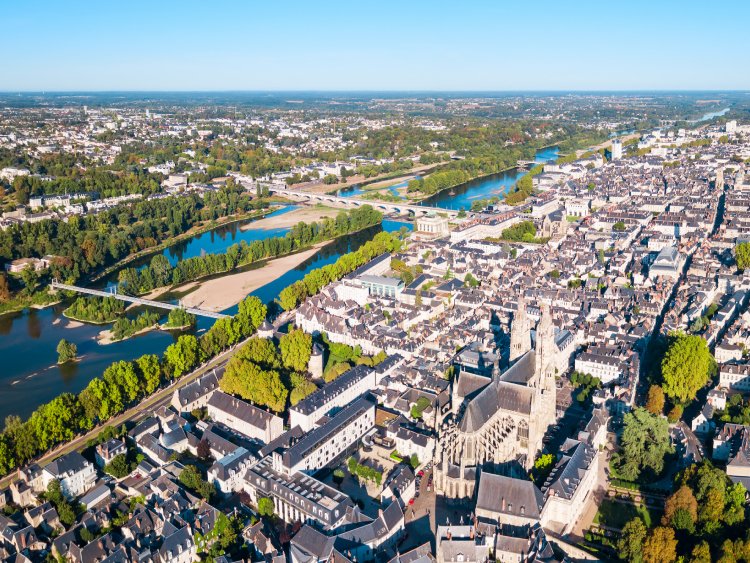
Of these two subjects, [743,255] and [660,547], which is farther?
[743,255]

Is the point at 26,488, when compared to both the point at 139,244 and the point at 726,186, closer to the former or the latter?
the point at 139,244

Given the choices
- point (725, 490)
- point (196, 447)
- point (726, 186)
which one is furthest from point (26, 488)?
point (726, 186)

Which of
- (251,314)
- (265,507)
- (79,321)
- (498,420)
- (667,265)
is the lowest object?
(79,321)

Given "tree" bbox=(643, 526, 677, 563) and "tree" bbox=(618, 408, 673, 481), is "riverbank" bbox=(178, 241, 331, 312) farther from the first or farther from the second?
"tree" bbox=(643, 526, 677, 563)

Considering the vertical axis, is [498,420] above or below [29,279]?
above

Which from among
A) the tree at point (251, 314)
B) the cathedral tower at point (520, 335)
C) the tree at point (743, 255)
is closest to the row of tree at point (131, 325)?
the tree at point (251, 314)

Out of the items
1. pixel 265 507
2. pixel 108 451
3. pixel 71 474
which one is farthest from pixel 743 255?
pixel 71 474

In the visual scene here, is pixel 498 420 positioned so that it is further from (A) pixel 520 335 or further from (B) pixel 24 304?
(B) pixel 24 304

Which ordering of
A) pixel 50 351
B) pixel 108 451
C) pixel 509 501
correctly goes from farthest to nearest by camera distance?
1. pixel 50 351
2. pixel 108 451
3. pixel 509 501

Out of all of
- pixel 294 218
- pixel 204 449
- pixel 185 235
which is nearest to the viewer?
pixel 204 449
